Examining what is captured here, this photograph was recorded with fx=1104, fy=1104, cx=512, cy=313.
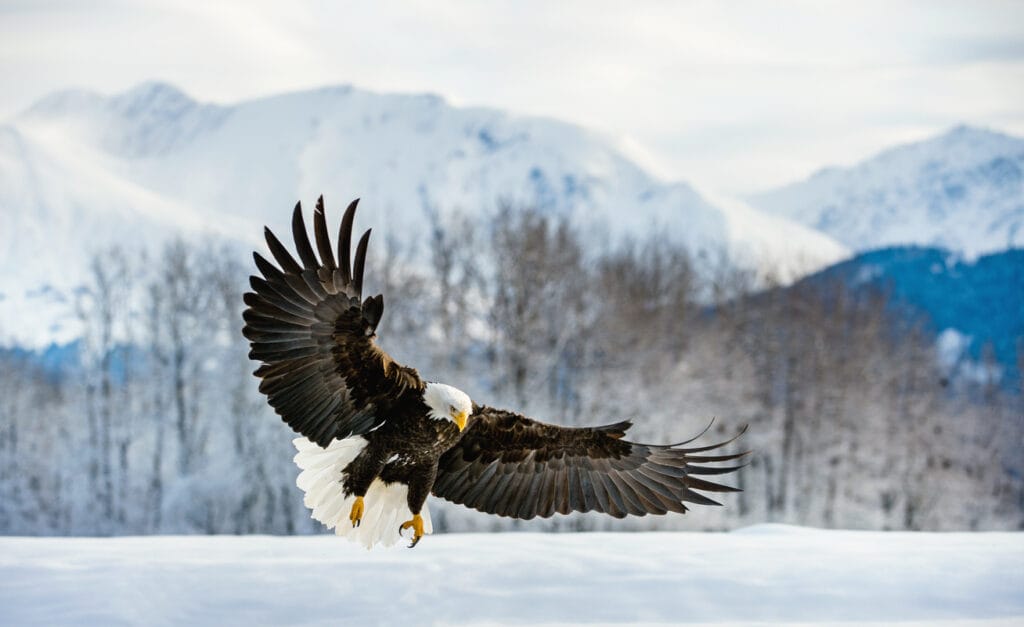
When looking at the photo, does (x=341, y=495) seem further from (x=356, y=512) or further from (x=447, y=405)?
(x=447, y=405)

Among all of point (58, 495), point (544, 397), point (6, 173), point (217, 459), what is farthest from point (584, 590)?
point (6, 173)

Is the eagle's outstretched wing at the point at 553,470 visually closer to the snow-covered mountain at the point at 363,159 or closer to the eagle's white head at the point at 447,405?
the eagle's white head at the point at 447,405

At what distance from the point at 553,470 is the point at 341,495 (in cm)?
99

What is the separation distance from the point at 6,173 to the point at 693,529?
76.0 meters

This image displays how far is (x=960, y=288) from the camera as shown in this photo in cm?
4809

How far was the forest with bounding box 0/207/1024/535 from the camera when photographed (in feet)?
73.0

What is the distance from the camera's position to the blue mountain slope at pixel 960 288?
36531 mm

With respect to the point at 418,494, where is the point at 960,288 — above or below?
above

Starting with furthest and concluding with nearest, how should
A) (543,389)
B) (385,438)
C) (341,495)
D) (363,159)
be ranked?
(363,159)
(543,389)
(341,495)
(385,438)

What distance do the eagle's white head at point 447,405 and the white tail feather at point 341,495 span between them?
43cm

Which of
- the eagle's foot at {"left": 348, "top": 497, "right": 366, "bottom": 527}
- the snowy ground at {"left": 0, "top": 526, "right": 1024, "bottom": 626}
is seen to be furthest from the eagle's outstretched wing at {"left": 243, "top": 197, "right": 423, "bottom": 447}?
the snowy ground at {"left": 0, "top": 526, "right": 1024, "bottom": 626}

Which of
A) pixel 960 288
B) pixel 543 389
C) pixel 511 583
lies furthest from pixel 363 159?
pixel 511 583

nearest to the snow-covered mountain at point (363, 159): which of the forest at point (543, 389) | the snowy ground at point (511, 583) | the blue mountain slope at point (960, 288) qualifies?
the blue mountain slope at point (960, 288)

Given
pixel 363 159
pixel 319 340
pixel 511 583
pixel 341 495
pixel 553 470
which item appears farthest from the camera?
pixel 363 159
